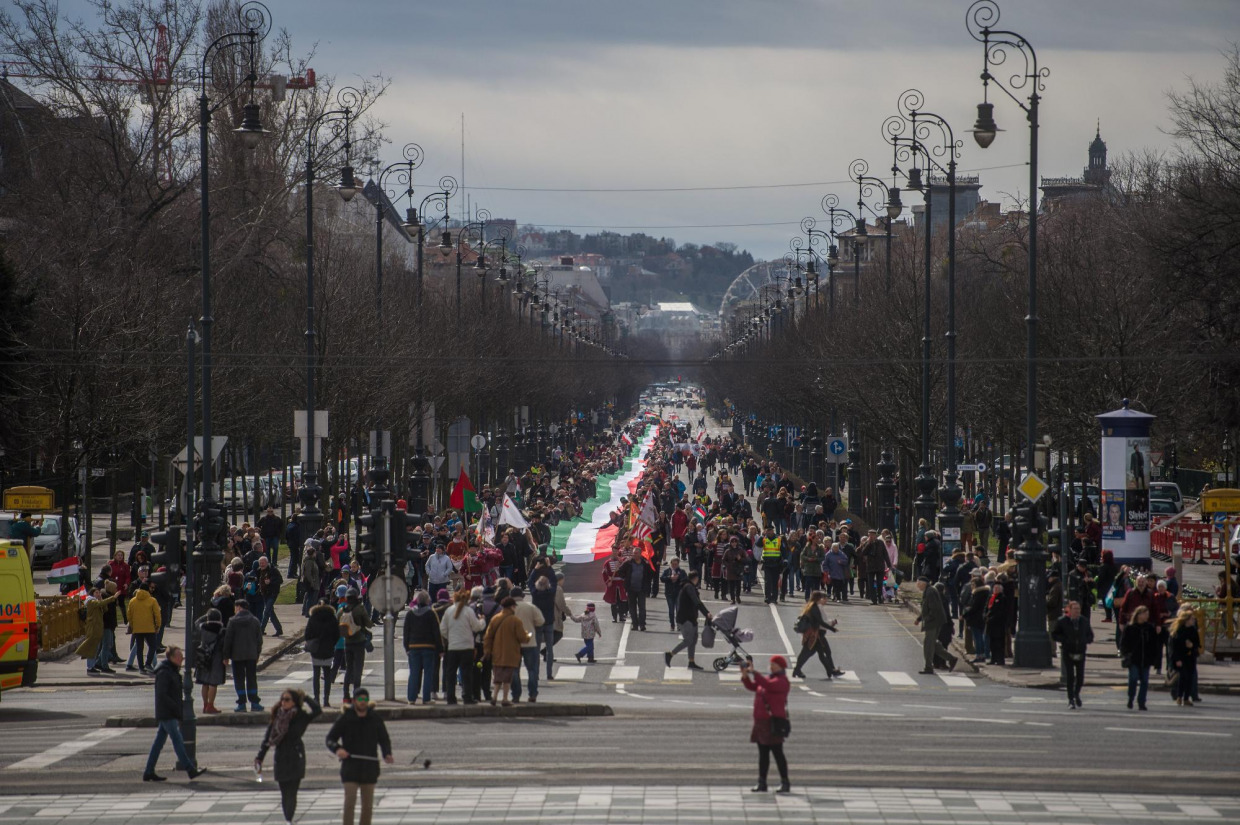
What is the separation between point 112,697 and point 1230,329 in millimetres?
27515

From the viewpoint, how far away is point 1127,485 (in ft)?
99.2

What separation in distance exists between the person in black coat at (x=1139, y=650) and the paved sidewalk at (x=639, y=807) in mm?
5721

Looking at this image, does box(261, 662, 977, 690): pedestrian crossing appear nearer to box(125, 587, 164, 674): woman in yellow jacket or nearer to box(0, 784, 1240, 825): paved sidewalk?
box(125, 587, 164, 674): woman in yellow jacket

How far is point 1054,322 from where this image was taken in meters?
46.3

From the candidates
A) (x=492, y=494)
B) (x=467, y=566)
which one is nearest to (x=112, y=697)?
(x=467, y=566)

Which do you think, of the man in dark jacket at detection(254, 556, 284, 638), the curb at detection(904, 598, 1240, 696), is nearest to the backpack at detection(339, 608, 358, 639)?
the man in dark jacket at detection(254, 556, 284, 638)

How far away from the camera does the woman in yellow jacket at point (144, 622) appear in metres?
26.0

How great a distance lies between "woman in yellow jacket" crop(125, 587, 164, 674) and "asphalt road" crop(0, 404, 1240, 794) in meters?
1.23

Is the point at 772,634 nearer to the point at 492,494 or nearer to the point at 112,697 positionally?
the point at 112,697

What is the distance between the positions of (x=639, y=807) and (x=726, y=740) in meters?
4.11

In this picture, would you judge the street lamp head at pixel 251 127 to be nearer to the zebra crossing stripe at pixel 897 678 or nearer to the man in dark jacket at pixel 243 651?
the man in dark jacket at pixel 243 651

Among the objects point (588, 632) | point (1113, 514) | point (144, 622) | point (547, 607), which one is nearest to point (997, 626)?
point (1113, 514)

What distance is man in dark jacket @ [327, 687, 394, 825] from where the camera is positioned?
1446 centimetres

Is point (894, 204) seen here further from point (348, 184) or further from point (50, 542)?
point (50, 542)
